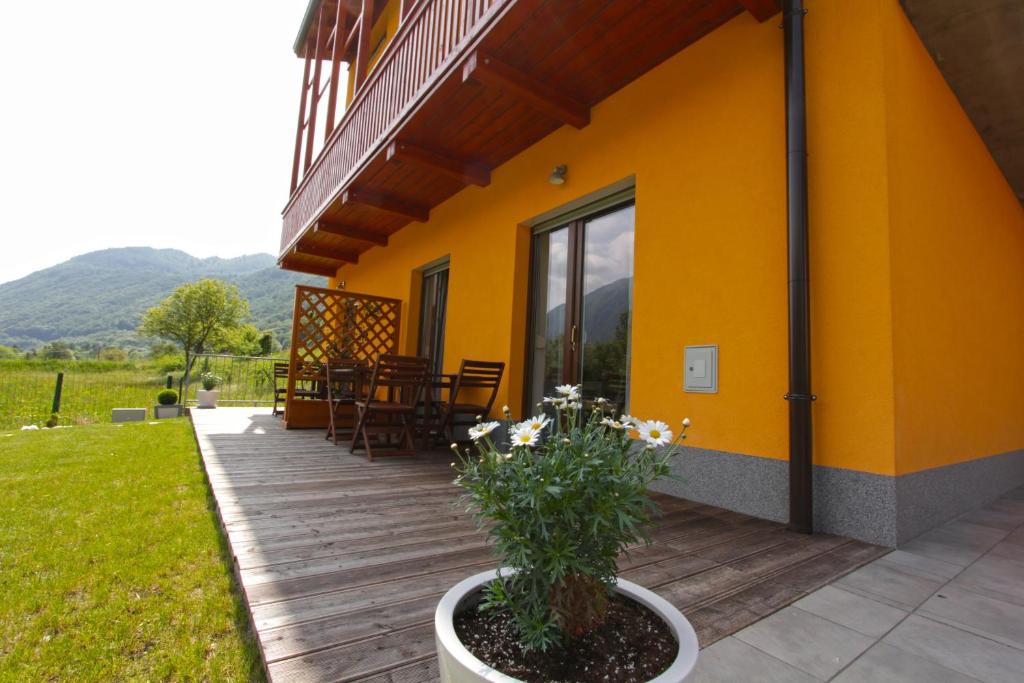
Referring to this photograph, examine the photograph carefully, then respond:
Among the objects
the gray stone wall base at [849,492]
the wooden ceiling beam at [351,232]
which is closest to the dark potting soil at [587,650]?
the gray stone wall base at [849,492]

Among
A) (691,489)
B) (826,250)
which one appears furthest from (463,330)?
(826,250)

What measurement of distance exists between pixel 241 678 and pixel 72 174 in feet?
459

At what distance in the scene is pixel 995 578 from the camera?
65.4 inches

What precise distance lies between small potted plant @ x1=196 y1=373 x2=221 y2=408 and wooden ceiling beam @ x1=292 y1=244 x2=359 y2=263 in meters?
2.88

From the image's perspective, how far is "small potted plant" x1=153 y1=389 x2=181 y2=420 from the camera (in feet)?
28.3

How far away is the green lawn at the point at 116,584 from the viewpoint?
1148mm

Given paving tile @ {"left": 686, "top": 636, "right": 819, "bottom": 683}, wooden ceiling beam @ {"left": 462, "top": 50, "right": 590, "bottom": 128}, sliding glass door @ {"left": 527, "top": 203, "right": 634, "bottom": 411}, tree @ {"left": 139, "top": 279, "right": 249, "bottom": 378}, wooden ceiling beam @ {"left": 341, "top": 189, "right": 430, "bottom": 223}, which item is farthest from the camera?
tree @ {"left": 139, "top": 279, "right": 249, "bottom": 378}

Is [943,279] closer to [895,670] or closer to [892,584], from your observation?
[892,584]

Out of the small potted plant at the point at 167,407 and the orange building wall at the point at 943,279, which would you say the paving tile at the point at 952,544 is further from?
the small potted plant at the point at 167,407

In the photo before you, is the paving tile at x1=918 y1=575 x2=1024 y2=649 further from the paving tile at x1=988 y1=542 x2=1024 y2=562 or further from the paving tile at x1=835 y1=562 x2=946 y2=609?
the paving tile at x1=988 y1=542 x2=1024 y2=562

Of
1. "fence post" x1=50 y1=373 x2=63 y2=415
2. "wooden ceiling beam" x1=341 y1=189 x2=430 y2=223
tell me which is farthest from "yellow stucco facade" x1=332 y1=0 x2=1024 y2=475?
"fence post" x1=50 y1=373 x2=63 y2=415

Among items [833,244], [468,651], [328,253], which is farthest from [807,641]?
[328,253]

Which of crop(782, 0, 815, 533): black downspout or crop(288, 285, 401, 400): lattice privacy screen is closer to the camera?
crop(782, 0, 815, 533): black downspout

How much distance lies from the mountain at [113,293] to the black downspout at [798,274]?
176ft
